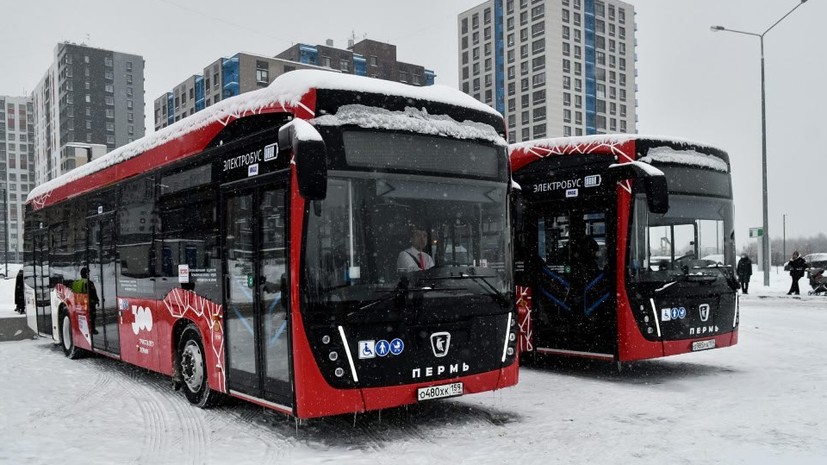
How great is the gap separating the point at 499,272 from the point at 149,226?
4593mm

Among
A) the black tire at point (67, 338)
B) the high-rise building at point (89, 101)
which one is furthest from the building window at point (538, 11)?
the black tire at point (67, 338)

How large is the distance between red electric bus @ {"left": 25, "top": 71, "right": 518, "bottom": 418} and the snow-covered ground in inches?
17.5

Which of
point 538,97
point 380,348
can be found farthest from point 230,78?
point 380,348

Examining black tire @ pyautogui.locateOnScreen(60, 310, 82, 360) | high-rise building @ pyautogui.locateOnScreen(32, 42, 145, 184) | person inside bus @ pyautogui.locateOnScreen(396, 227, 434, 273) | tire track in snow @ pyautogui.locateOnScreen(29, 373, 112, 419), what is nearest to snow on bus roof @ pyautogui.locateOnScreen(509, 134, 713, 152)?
person inside bus @ pyautogui.locateOnScreen(396, 227, 434, 273)

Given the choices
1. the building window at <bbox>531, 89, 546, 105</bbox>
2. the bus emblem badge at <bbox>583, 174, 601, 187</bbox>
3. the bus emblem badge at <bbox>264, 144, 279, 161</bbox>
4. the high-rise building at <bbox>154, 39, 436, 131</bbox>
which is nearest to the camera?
the bus emblem badge at <bbox>264, 144, 279, 161</bbox>

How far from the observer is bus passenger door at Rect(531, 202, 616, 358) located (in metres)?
9.93

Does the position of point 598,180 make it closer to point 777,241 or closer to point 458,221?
point 458,221

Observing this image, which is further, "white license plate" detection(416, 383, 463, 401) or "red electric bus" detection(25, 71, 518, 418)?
"white license plate" detection(416, 383, 463, 401)

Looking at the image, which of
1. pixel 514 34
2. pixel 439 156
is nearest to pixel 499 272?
pixel 439 156

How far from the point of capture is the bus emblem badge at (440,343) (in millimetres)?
7016

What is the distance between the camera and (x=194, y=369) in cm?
859

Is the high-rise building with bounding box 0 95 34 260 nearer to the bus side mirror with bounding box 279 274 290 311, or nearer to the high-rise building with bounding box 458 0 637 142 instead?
the high-rise building with bounding box 458 0 637 142

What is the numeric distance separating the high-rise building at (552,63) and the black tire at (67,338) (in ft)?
290

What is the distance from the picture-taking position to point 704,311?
10.3m
